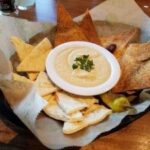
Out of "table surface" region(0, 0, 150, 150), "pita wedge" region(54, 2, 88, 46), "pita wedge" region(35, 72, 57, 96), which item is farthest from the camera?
"pita wedge" region(54, 2, 88, 46)

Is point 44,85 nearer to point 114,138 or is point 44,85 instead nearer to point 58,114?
point 58,114

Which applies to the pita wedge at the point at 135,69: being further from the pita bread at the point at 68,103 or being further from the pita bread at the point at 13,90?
the pita bread at the point at 13,90

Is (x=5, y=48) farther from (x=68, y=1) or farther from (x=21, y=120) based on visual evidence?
(x=68, y=1)

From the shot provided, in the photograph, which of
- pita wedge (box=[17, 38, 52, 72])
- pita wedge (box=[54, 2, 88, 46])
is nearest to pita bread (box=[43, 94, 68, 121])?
pita wedge (box=[17, 38, 52, 72])

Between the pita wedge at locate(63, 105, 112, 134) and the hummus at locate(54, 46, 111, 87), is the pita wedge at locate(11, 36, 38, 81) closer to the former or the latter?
the hummus at locate(54, 46, 111, 87)

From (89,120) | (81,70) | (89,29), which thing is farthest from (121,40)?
(89,120)

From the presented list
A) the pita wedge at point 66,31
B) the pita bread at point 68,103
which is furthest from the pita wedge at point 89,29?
the pita bread at point 68,103
